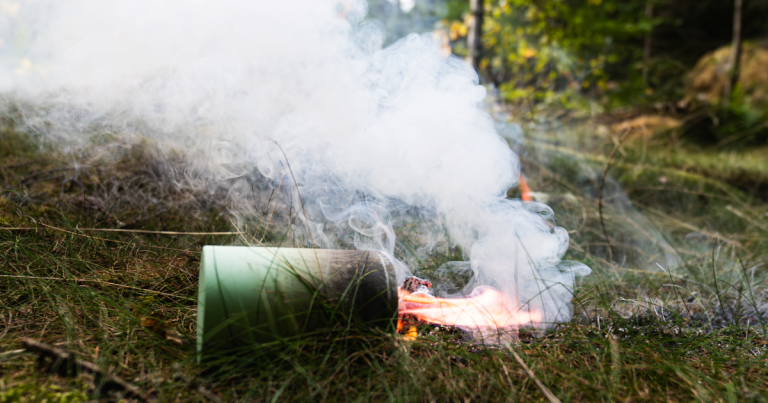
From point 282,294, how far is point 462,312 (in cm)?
76

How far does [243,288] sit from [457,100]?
6.07ft

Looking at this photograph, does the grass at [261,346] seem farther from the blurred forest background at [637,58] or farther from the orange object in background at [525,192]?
the blurred forest background at [637,58]

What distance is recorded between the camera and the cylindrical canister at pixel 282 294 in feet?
4.56

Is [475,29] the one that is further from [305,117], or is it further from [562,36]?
[305,117]

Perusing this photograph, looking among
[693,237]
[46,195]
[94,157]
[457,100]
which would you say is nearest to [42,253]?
[46,195]

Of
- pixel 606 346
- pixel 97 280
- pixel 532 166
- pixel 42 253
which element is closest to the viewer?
pixel 606 346

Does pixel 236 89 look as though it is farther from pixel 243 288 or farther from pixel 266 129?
pixel 243 288

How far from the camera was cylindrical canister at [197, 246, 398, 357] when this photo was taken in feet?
4.56

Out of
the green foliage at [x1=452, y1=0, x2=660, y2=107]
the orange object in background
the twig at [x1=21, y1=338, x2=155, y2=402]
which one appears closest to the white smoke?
the orange object in background

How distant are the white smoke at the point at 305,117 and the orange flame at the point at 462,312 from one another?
27 cm

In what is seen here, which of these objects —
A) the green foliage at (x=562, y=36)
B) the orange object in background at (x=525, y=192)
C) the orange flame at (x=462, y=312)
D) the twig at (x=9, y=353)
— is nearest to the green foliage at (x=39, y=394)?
the twig at (x=9, y=353)

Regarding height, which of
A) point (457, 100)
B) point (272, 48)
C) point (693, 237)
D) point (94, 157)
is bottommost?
point (693, 237)

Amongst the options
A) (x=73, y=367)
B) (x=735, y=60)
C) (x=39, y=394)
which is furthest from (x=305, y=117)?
(x=735, y=60)

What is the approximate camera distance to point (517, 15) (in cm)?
941
